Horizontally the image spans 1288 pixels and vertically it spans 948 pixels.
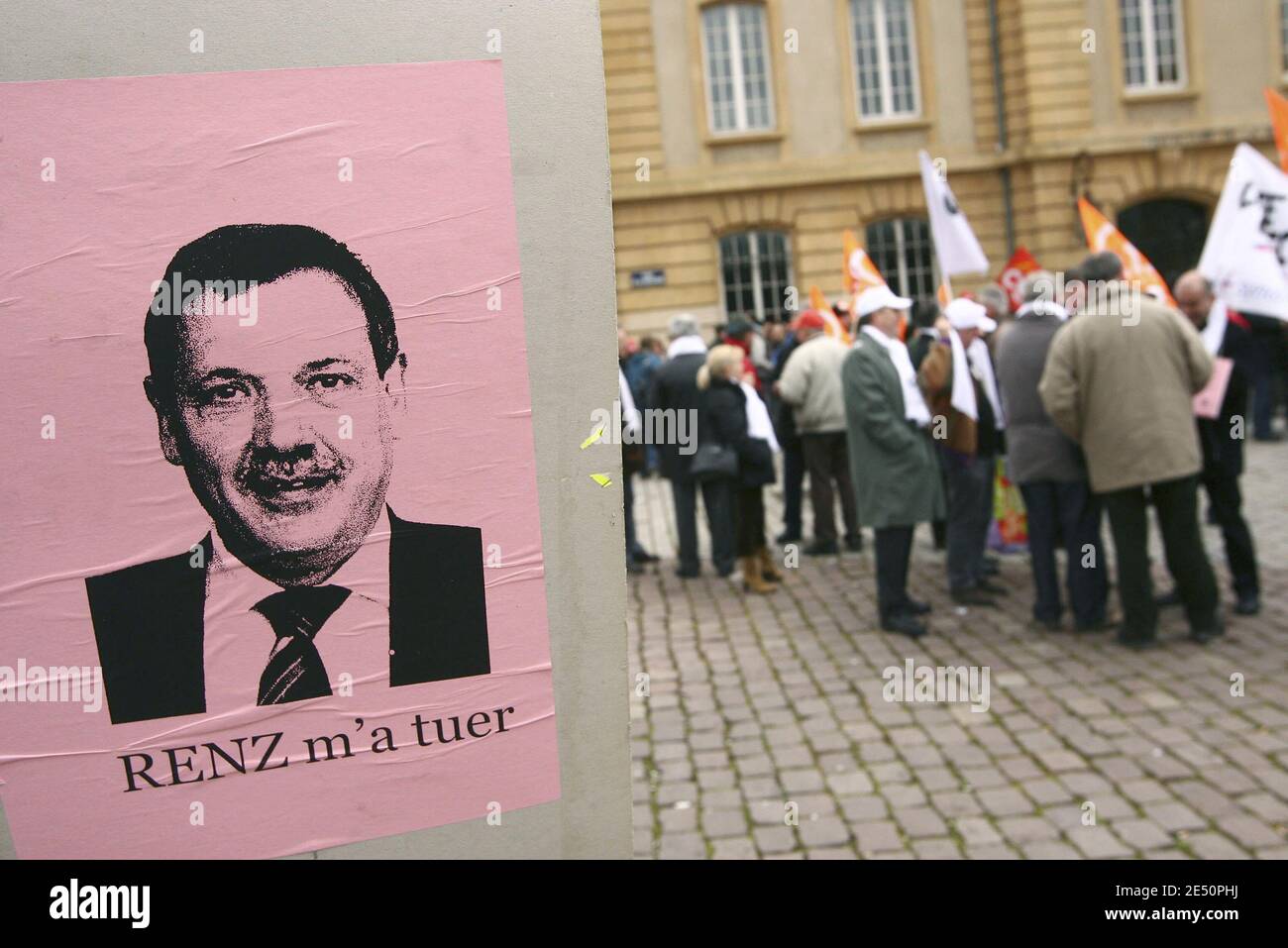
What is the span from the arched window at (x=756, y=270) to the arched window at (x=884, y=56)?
9.89ft

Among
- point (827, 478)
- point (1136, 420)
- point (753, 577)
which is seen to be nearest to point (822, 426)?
point (827, 478)

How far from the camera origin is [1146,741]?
480 cm

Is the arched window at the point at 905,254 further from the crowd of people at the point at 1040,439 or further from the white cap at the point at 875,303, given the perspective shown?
the white cap at the point at 875,303

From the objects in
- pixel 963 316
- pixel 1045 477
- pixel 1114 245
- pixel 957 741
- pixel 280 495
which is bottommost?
pixel 957 741

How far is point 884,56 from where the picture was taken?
2248 cm

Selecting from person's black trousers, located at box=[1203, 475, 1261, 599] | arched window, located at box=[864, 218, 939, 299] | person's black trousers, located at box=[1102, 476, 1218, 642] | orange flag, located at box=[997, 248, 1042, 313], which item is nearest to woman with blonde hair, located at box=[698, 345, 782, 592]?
person's black trousers, located at box=[1102, 476, 1218, 642]

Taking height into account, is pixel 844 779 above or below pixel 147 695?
below

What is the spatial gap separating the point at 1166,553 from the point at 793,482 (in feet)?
14.1

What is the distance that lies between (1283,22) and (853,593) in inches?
764

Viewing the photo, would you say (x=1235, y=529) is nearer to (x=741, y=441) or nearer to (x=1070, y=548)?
(x=1070, y=548)

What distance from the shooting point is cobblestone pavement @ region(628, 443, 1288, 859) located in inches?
158

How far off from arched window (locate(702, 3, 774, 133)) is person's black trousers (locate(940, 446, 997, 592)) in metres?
16.1

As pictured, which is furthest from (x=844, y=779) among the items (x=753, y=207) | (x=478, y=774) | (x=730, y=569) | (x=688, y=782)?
(x=753, y=207)

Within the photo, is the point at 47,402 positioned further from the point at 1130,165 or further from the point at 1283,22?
the point at 1283,22
